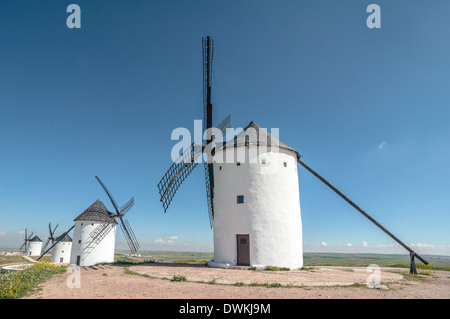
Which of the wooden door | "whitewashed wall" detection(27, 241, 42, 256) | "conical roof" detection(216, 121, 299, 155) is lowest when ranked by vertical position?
"whitewashed wall" detection(27, 241, 42, 256)

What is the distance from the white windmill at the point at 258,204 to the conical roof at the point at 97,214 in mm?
17844

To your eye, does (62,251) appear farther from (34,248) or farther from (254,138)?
(254,138)

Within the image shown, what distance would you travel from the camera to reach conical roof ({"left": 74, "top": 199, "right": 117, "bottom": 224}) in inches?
1232

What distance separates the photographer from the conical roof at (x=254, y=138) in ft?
55.4

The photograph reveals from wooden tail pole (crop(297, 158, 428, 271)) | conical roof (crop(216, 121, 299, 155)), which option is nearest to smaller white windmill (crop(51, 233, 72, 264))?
conical roof (crop(216, 121, 299, 155))

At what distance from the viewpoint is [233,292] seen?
333 inches

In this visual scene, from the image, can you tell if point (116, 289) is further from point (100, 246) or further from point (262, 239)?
point (100, 246)

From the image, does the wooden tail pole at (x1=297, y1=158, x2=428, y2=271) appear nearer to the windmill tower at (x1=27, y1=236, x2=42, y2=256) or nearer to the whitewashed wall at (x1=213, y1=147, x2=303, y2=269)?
the whitewashed wall at (x1=213, y1=147, x2=303, y2=269)

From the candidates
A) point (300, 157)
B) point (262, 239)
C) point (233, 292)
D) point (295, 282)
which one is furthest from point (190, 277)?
point (300, 157)

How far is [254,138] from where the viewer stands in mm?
17234

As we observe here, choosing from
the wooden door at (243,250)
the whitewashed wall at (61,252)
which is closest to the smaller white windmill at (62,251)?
the whitewashed wall at (61,252)

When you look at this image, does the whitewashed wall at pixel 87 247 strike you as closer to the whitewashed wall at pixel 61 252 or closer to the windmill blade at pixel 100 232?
the windmill blade at pixel 100 232

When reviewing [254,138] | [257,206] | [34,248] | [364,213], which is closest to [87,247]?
[257,206]

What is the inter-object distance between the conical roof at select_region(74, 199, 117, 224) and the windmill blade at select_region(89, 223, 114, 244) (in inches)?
28.5
